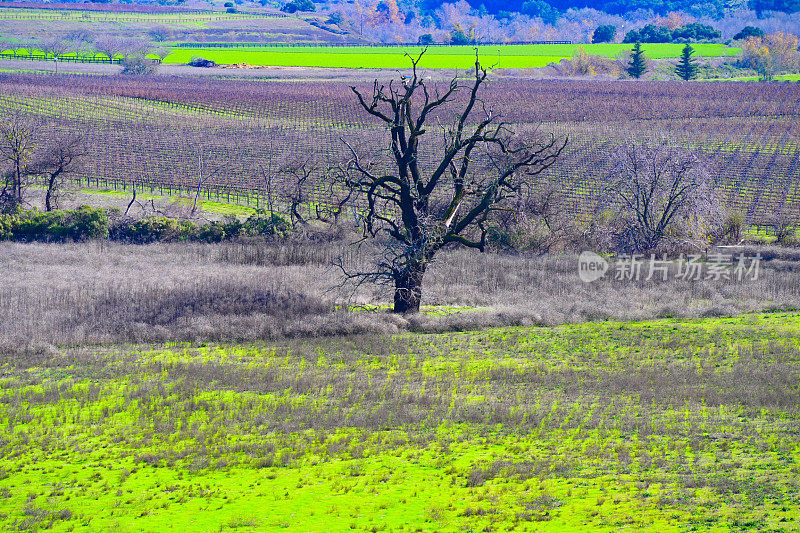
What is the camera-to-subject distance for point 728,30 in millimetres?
199125

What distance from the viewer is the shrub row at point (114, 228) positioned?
39.2 meters

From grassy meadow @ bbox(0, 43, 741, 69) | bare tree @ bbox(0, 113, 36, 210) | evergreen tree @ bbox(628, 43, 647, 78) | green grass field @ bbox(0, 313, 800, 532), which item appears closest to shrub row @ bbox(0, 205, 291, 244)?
bare tree @ bbox(0, 113, 36, 210)

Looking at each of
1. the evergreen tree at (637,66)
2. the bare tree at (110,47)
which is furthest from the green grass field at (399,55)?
the evergreen tree at (637,66)

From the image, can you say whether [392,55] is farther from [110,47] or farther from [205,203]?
[205,203]

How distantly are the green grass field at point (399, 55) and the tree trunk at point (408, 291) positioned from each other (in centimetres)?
9961

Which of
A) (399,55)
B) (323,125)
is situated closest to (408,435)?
(323,125)

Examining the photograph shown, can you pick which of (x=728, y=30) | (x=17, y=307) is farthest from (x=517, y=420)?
(x=728, y=30)

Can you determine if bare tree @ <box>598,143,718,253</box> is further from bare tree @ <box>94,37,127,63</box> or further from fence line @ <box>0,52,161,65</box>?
bare tree @ <box>94,37,127,63</box>

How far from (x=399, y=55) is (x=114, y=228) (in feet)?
335

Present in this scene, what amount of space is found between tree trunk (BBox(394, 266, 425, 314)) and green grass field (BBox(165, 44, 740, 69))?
99.6m

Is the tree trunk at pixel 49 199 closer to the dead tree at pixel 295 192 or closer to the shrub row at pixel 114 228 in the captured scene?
the shrub row at pixel 114 228

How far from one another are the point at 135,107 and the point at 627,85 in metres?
61.2

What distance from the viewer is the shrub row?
129ft

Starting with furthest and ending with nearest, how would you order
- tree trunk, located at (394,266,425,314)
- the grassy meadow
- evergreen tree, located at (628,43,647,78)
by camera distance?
the grassy meadow
evergreen tree, located at (628,43,647,78)
tree trunk, located at (394,266,425,314)
